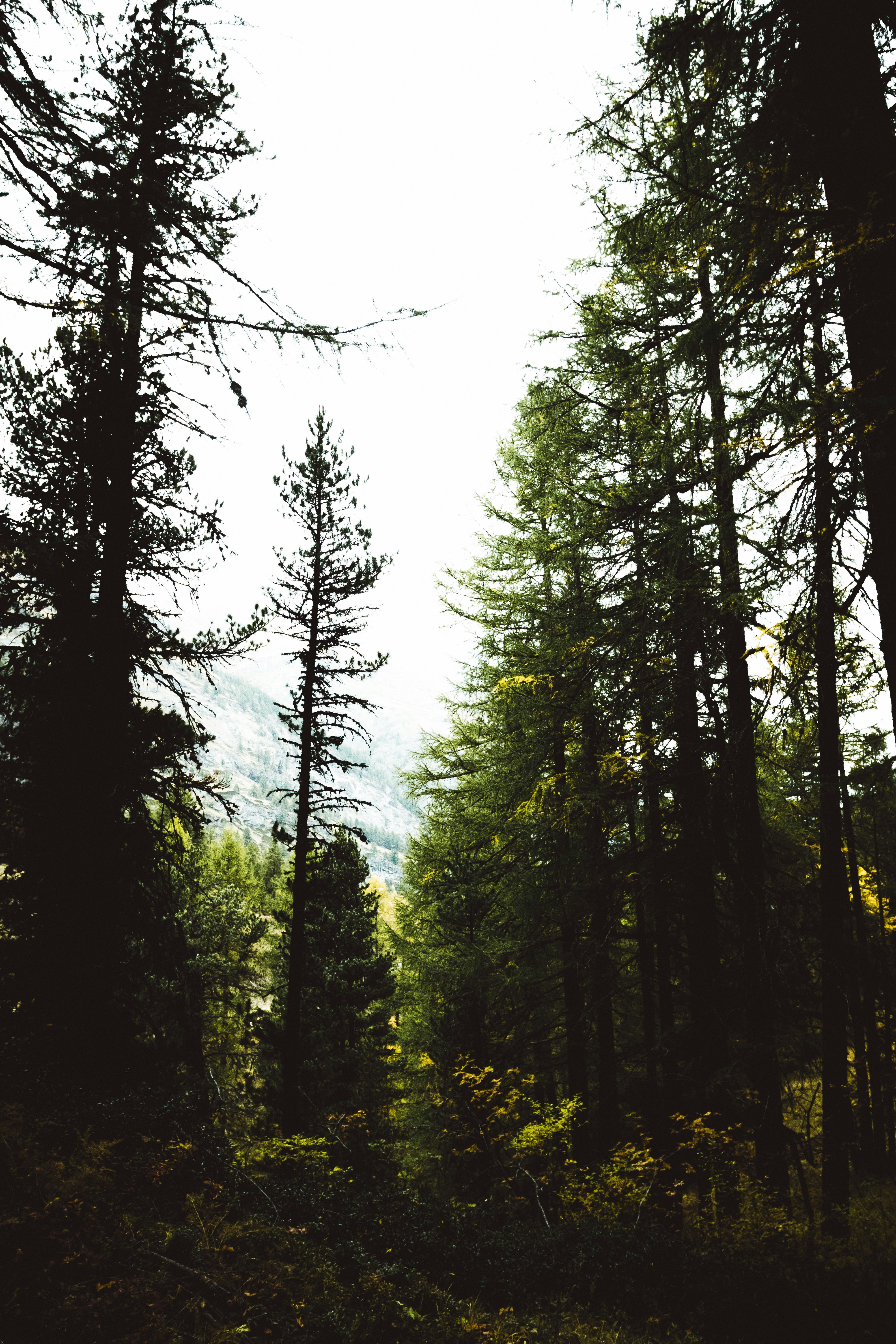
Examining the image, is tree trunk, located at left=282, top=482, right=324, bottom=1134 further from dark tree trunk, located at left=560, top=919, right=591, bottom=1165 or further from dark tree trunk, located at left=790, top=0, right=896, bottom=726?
dark tree trunk, located at left=790, top=0, right=896, bottom=726

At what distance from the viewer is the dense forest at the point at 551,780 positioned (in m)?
3.58

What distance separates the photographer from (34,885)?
343 inches

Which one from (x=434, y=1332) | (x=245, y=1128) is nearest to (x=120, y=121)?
(x=434, y=1332)

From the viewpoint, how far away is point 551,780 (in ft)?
24.5

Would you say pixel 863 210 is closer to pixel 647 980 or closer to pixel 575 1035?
pixel 647 980

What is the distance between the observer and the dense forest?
358cm

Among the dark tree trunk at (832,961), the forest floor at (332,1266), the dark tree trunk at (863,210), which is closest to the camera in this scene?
the dark tree trunk at (863,210)

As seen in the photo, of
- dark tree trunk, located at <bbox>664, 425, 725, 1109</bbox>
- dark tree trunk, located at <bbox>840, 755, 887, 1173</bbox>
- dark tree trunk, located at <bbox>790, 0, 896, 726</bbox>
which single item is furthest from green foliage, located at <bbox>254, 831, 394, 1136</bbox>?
dark tree trunk, located at <bbox>790, 0, 896, 726</bbox>

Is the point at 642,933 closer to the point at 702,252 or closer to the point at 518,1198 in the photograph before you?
the point at 518,1198

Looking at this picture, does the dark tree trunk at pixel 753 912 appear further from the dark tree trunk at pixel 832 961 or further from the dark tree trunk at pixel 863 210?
the dark tree trunk at pixel 863 210

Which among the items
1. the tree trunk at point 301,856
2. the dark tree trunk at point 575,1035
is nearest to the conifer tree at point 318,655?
the tree trunk at point 301,856

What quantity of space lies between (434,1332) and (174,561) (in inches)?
358

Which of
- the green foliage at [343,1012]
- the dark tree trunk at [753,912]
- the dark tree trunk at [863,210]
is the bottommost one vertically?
the green foliage at [343,1012]

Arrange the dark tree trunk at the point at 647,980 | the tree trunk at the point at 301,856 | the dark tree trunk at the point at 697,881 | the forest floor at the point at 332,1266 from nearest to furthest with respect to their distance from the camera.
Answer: the forest floor at the point at 332,1266 → the dark tree trunk at the point at 697,881 → the dark tree trunk at the point at 647,980 → the tree trunk at the point at 301,856
